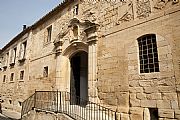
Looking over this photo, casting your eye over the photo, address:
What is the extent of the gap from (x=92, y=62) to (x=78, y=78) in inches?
85.4

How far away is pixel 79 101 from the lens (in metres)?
8.41

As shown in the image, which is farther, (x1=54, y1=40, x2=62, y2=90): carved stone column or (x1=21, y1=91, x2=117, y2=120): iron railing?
(x1=54, y1=40, x2=62, y2=90): carved stone column

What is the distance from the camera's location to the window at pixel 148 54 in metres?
5.27

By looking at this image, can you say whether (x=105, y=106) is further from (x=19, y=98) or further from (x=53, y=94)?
(x=19, y=98)

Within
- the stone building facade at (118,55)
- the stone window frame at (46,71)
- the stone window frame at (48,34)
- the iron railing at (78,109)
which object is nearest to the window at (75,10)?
the stone building facade at (118,55)

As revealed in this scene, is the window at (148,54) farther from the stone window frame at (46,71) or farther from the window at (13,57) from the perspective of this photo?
the window at (13,57)

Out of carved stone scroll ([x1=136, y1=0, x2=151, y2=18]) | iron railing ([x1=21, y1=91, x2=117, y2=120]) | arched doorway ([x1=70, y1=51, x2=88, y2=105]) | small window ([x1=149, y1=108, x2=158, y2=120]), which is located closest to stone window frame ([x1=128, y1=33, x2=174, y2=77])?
carved stone scroll ([x1=136, y1=0, x2=151, y2=18])

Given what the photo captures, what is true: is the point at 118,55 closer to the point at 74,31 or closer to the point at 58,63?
the point at 74,31

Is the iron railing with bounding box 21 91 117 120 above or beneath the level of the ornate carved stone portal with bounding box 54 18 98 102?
beneath

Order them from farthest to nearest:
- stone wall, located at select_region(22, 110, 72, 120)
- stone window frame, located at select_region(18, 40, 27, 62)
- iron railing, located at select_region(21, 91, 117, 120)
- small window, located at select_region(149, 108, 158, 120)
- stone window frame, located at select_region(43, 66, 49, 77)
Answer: stone window frame, located at select_region(18, 40, 27, 62) < stone window frame, located at select_region(43, 66, 49, 77) < stone wall, located at select_region(22, 110, 72, 120) < iron railing, located at select_region(21, 91, 117, 120) < small window, located at select_region(149, 108, 158, 120)

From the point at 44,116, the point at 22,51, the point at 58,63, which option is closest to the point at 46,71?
the point at 58,63

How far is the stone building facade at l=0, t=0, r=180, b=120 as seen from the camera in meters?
4.89

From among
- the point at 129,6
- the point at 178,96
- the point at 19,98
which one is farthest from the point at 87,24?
the point at 19,98

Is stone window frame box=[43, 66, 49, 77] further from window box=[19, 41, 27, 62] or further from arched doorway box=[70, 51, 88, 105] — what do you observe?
window box=[19, 41, 27, 62]
